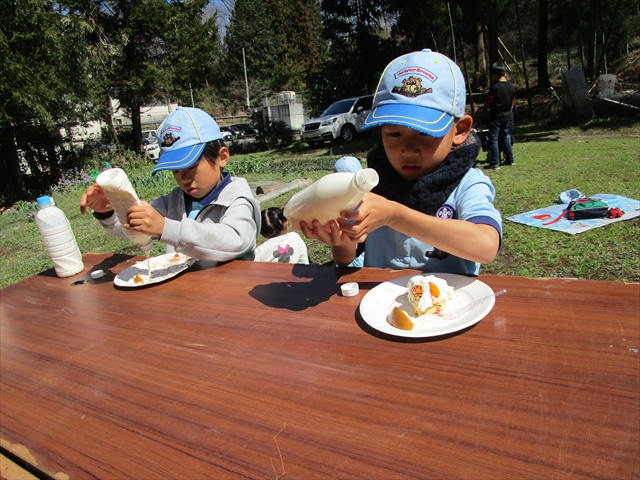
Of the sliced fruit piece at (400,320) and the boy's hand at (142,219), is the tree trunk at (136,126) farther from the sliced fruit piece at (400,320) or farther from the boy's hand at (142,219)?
the sliced fruit piece at (400,320)

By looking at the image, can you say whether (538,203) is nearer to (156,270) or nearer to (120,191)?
(156,270)

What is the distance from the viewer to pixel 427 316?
1193mm

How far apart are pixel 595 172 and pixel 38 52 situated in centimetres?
1162

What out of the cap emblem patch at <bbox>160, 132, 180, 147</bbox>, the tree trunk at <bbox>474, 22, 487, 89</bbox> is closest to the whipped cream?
the cap emblem patch at <bbox>160, 132, 180, 147</bbox>

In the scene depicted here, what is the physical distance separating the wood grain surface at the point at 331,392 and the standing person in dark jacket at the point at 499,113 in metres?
7.22

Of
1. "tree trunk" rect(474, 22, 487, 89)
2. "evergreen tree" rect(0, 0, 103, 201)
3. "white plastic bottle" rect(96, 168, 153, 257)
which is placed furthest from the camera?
"tree trunk" rect(474, 22, 487, 89)

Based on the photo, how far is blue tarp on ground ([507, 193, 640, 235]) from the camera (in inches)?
164

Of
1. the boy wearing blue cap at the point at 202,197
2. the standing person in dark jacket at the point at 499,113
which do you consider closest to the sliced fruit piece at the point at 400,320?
the boy wearing blue cap at the point at 202,197

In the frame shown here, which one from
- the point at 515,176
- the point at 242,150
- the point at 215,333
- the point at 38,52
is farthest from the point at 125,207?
the point at 242,150

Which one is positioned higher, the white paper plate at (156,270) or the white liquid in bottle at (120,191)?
the white liquid in bottle at (120,191)

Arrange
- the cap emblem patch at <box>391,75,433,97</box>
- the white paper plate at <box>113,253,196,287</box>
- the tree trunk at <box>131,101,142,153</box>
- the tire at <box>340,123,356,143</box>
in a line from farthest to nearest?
1. the tree trunk at <box>131,101,142,153</box>
2. the tire at <box>340,123,356,143</box>
3. the white paper plate at <box>113,253,196,287</box>
4. the cap emblem patch at <box>391,75,433,97</box>

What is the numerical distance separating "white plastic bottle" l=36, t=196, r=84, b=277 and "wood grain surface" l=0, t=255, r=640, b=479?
72 centimetres

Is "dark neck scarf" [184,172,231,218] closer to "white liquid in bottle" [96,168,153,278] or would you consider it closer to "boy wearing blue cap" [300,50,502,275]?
"white liquid in bottle" [96,168,153,278]

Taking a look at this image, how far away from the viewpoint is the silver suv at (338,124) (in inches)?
592
